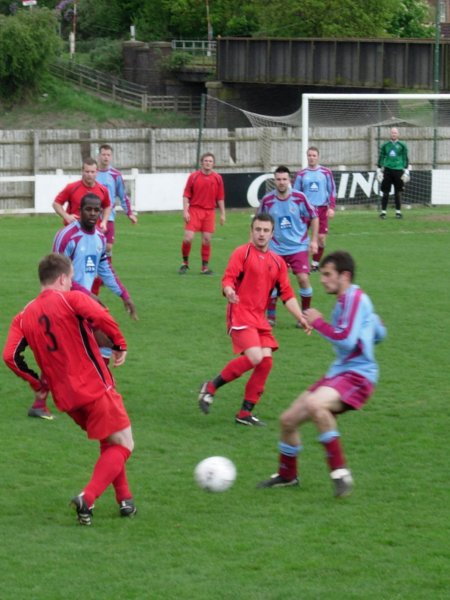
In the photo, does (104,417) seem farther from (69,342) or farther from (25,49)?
(25,49)

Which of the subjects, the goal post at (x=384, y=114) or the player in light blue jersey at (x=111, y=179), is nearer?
the player in light blue jersey at (x=111, y=179)

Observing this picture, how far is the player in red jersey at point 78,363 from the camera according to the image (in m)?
6.82

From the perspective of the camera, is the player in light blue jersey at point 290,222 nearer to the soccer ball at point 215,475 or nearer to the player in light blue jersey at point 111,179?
the player in light blue jersey at point 111,179

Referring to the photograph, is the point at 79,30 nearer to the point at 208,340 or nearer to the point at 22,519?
the point at 208,340

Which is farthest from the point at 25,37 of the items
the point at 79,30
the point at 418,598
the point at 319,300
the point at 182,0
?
the point at 418,598

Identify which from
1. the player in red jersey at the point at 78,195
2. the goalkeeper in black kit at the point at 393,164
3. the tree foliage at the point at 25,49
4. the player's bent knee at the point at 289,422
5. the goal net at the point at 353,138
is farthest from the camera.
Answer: the tree foliage at the point at 25,49

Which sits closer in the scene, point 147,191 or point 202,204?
point 202,204

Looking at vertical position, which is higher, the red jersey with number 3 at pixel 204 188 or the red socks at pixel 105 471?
the red jersey with number 3 at pixel 204 188

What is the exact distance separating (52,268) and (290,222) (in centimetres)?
733

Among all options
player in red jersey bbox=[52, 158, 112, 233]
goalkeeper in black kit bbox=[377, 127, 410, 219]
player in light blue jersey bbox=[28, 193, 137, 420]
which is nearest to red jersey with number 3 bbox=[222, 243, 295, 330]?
player in light blue jersey bbox=[28, 193, 137, 420]

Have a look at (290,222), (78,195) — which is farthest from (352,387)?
(78,195)

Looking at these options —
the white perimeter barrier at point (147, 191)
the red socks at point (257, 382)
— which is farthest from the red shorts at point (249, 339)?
the white perimeter barrier at point (147, 191)

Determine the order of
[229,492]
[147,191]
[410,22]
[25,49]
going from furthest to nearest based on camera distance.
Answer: [410,22], [25,49], [147,191], [229,492]

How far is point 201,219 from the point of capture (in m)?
18.6
